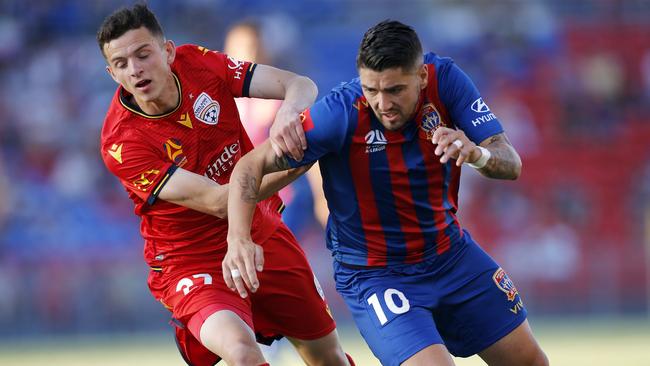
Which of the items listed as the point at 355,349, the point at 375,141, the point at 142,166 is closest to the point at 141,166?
the point at 142,166

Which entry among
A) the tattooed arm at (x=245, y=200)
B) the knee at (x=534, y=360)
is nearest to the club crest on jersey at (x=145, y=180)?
the tattooed arm at (x=245, y=200)

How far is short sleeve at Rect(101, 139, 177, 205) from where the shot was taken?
5176mm

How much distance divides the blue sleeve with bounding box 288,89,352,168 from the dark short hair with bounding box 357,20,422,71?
0.28 meters

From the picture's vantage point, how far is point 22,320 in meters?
11.7

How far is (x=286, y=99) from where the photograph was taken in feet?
17.0

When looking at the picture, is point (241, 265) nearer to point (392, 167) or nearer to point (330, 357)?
point (392, 167)

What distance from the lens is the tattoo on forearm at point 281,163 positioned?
188 inches

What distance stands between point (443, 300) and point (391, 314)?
304 mm

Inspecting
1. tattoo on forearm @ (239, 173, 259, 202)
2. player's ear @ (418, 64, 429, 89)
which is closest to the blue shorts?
tattoo on forearm @ (239, 173, 259, 202)

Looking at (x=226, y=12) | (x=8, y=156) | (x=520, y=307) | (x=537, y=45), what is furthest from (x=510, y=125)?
(x=520, y=307)

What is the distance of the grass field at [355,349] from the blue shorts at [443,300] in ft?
9.50

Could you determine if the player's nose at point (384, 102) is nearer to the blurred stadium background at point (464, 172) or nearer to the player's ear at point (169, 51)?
the player's ear at point (169, 51)

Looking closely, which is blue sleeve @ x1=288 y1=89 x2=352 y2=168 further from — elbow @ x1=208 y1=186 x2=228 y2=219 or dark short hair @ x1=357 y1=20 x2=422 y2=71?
elbow @ x1=208 y1=186 x2=228 y2=219

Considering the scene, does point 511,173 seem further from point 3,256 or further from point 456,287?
point 3,256
